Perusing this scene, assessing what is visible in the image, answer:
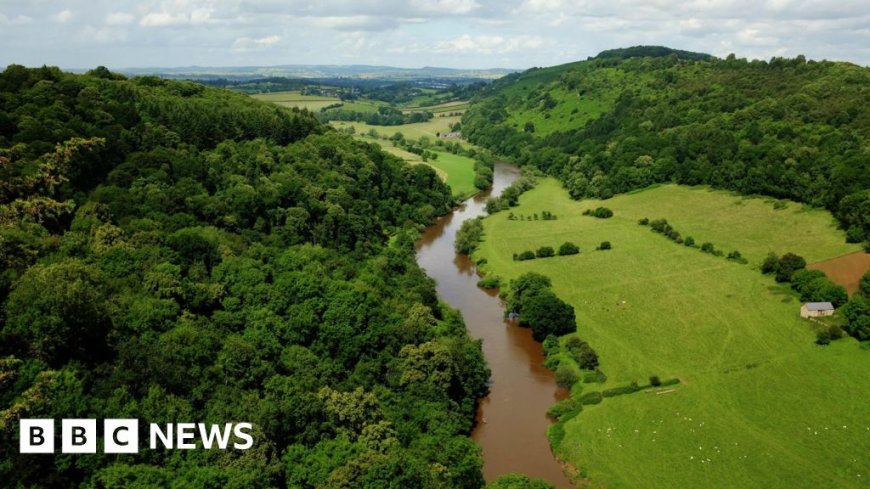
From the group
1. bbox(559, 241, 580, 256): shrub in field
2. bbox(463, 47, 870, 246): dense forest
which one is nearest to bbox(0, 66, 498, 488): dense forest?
bbox(559, 241, 580, 256): shrub in field

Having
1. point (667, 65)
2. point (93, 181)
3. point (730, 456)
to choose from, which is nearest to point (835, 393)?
point (730, 456)

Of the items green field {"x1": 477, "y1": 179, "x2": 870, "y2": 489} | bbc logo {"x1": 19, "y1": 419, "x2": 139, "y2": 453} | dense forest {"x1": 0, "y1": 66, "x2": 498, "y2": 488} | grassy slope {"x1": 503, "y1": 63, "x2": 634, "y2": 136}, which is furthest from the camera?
grassy slope {"x1": 503, "y1": 63, "x2": 634, "y2": 136}

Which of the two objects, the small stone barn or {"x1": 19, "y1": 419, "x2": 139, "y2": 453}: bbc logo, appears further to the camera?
the small stone barn

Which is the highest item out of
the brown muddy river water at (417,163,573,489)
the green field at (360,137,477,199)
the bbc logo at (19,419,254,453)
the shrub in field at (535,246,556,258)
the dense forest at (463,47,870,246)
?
the dense forest at (463,47,870,246)

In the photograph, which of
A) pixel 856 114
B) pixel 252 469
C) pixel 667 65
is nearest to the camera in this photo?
pixel 252 469

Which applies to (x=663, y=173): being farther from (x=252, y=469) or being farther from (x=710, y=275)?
(x=252, y=469)

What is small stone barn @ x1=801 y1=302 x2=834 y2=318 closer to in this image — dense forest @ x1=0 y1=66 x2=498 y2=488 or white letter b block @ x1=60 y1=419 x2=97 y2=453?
dense forest @ x1=0 y1=66 x2=498 y2=488

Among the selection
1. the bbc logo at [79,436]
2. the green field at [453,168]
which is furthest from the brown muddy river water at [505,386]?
the green field at [453,168]
